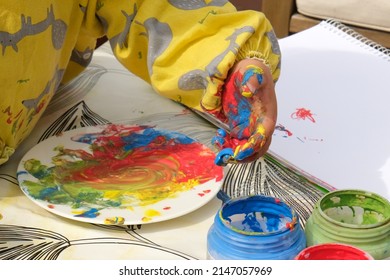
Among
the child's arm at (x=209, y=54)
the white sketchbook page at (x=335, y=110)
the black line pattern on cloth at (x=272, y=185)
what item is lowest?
the white sketchbook page at (x=335, y=110)

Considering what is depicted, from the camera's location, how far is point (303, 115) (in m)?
0.93

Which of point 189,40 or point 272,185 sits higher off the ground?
point 189,40

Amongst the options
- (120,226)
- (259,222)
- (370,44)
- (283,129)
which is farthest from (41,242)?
(370,44)

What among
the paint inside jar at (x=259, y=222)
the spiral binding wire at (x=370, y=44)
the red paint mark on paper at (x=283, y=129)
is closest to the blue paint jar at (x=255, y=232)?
the paint inside jar at (x=259, y=222)

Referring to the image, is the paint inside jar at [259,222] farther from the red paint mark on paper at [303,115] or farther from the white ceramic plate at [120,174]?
the red paint mark on paper at [303,115]

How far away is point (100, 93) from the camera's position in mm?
954

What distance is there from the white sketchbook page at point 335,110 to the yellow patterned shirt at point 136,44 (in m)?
0.13

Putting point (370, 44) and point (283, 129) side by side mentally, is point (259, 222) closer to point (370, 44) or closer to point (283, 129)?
point (283, 129)

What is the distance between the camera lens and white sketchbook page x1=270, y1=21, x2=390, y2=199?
0.80 m

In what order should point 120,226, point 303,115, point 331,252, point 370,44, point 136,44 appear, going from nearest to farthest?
point 331,252
point 120,226
point 136,44
point 303,115
point 370,44

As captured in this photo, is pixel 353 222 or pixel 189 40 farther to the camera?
pixel 189 40

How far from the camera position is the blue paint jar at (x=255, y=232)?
582 millimetres

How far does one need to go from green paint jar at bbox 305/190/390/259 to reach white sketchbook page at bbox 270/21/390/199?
13 cm

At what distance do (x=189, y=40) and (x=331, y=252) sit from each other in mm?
295
